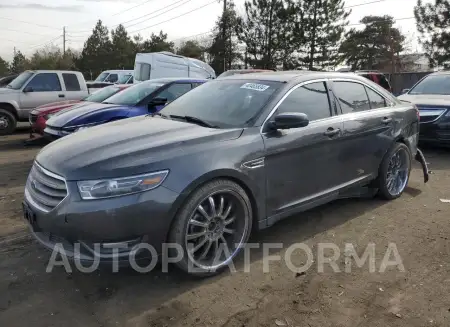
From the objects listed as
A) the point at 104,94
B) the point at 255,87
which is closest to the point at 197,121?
the point at 255,87

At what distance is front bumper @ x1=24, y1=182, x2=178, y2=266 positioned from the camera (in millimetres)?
2885

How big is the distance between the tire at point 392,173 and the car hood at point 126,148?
2.35m

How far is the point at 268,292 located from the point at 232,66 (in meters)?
31.6

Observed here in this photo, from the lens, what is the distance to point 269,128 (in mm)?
3750

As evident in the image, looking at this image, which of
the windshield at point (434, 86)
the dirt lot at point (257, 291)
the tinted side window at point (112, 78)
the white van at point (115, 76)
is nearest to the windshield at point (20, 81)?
the dirt lot at point (257, 291)

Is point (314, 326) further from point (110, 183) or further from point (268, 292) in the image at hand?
point (110, 183)

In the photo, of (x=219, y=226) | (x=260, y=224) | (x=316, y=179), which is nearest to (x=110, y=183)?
(x=219, y=226)

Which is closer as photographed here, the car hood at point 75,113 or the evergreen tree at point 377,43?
the car hood at point 75,113

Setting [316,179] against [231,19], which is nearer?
[316,179]

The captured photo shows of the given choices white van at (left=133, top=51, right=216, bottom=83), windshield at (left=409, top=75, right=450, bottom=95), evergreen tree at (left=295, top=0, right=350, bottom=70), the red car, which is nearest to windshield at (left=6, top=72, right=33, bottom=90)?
the red car

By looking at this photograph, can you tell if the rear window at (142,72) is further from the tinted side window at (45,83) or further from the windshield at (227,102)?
the windshield at (227,102)

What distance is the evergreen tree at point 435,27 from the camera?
1025 inches

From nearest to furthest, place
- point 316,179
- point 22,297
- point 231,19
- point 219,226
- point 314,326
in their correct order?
point 314,326, point 22,297, point 219,226, point 316,179, point 231,19

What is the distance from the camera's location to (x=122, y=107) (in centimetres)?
755
